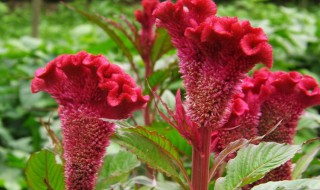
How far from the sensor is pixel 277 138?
1320 mm

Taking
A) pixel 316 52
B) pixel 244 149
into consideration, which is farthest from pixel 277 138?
pixel 316 52

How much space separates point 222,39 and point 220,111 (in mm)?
154

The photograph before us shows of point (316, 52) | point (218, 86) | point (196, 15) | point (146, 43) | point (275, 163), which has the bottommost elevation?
point (275, 163)

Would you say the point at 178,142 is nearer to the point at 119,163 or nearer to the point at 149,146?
the point at 119,163

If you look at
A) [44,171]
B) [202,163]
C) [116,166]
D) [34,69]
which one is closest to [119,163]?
[116,166]

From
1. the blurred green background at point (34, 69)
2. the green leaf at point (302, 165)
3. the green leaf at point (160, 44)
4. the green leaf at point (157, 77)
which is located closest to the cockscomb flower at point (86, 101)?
the green leaf at point (302, 165)

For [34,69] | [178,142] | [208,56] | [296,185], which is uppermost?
[34,69]

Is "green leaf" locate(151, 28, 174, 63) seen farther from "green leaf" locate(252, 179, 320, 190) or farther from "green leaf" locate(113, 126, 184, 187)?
"green leaf" locate(252, 179, 320, 190)

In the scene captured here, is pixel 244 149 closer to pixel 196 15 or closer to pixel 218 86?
pixel 218 86

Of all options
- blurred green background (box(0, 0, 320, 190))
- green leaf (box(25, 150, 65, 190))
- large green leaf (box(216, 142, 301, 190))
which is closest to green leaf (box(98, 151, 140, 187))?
green leaf (box(25, 150, 65, 190))

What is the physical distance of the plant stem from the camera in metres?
1.11

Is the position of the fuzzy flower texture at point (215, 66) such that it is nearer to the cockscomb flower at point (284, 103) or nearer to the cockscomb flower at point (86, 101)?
the cockscomb flower at point (284, 103)

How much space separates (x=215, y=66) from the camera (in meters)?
1.04

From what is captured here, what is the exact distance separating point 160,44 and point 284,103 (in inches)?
28.5
